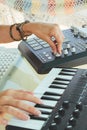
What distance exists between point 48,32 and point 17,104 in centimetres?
40

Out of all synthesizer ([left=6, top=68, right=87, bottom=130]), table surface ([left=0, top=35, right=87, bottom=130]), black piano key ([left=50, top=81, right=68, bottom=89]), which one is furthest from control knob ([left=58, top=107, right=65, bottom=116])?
table surface ([left=0, top=35, right=87, bottom=130])

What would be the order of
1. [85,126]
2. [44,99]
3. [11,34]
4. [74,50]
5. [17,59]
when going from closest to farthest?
[85,126] → [44,99] → [74,50] → [17,59] → [11,34]

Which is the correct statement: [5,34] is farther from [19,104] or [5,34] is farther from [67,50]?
[19,104]

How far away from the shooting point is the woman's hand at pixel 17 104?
695 mm

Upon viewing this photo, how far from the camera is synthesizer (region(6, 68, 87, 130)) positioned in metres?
0.65

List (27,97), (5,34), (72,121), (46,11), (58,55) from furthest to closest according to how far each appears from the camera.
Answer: (46,11) → (5,34) → (58,55) → (27,97) → (72,121)

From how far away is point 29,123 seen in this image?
67cm

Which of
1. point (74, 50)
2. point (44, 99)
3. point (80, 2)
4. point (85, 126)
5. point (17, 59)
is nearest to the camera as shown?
point (85, 126)

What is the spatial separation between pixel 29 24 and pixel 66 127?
595 mm

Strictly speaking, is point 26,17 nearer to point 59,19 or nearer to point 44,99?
point 59,19

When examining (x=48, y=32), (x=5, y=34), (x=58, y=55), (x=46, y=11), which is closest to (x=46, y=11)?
(x=46, y=11)

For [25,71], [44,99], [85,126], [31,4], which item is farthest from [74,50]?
[31,4]

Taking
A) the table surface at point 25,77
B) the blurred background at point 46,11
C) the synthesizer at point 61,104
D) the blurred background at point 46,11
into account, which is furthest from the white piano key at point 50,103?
the blurred background at point 46,11

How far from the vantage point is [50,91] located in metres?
0.81
